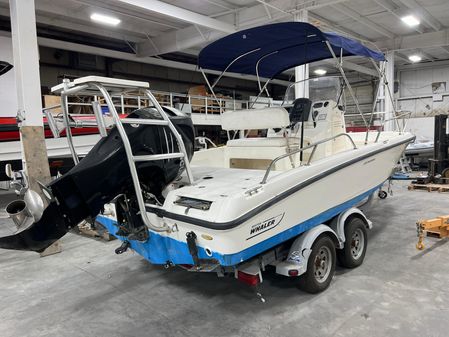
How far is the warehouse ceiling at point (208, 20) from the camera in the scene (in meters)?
7.75

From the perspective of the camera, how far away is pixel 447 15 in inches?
374

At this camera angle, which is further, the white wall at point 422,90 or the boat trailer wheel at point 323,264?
the white wall at point 422,90

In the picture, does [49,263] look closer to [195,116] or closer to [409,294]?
[409,294]

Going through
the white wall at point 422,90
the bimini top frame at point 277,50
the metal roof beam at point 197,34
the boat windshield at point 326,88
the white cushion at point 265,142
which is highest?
the metal roof beam at point 197,34

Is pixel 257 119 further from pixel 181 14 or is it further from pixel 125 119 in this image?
pixel 181 14

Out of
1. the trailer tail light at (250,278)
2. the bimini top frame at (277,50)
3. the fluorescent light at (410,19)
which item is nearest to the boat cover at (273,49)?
the bimini top frame at (277,50)

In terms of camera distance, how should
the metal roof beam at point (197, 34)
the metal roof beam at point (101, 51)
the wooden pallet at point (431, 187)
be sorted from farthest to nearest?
the metal roof beam at point (101, 51) < the metal roof beam at point (197, 34) < the wooden pallet at point (431, 187)

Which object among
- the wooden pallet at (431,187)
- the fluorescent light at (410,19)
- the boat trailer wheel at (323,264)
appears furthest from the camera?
the fluorescent light at (410,19)

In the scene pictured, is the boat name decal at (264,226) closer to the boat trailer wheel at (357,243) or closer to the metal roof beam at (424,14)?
the boat trailer wheel at (357,243)

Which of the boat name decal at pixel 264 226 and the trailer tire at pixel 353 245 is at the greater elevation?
the boat name decal at pixel 264 226

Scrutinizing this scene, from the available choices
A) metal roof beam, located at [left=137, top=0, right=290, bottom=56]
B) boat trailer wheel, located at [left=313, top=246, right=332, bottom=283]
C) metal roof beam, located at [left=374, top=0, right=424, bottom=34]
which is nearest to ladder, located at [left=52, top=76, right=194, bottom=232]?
boat trailer wheel, located at [left=313, top=246, right=332, bottom=283]

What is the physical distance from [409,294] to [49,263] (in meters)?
3.53

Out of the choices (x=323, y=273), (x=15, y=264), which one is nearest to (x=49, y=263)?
(x=15, y=264)

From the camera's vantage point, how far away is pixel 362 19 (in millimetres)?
9609
